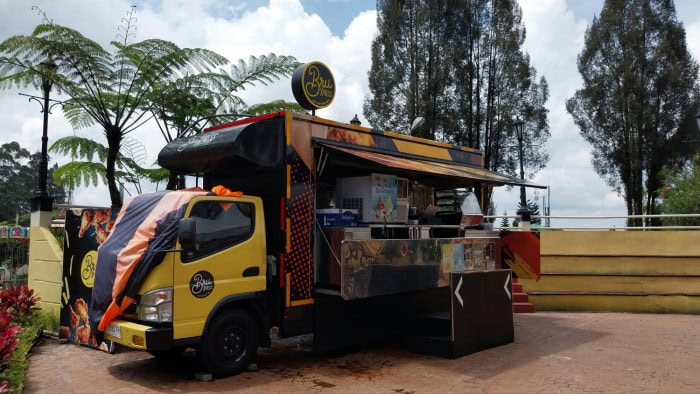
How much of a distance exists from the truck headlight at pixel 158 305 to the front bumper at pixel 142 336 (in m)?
0.11

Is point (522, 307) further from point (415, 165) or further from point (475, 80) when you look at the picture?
point (475, 80)

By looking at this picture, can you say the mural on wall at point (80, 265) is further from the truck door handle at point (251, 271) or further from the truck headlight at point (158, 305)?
the truck door handle at point (251, 271)

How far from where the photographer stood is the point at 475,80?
78.0 feet

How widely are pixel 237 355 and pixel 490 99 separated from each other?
20013mm

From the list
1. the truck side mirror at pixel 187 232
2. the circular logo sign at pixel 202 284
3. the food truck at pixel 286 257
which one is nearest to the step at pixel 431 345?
the food truck at pixel 286 257

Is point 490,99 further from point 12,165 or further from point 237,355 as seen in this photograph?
point 12,165

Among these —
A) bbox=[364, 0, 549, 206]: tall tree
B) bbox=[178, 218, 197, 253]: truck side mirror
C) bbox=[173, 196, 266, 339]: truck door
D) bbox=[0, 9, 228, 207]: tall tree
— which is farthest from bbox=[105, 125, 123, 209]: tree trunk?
bbox=[364, 0, 549, 206]: tall tree

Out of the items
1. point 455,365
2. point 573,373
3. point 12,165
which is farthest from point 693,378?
point 12,165

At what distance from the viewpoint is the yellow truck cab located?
→ 19.4ft

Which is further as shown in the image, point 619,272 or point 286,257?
point 619,272

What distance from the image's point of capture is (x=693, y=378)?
21.5 feet

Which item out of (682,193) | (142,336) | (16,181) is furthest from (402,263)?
(16,181)

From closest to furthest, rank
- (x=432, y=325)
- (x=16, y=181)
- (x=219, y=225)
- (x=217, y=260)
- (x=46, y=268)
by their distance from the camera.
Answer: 1. (x=217, y=260)
2. (x=219, y=225)
3. (x=432, y=325)
4. (x=46, y=268)
5. (x=16, y=181)

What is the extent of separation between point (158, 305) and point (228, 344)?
3.44 feet
